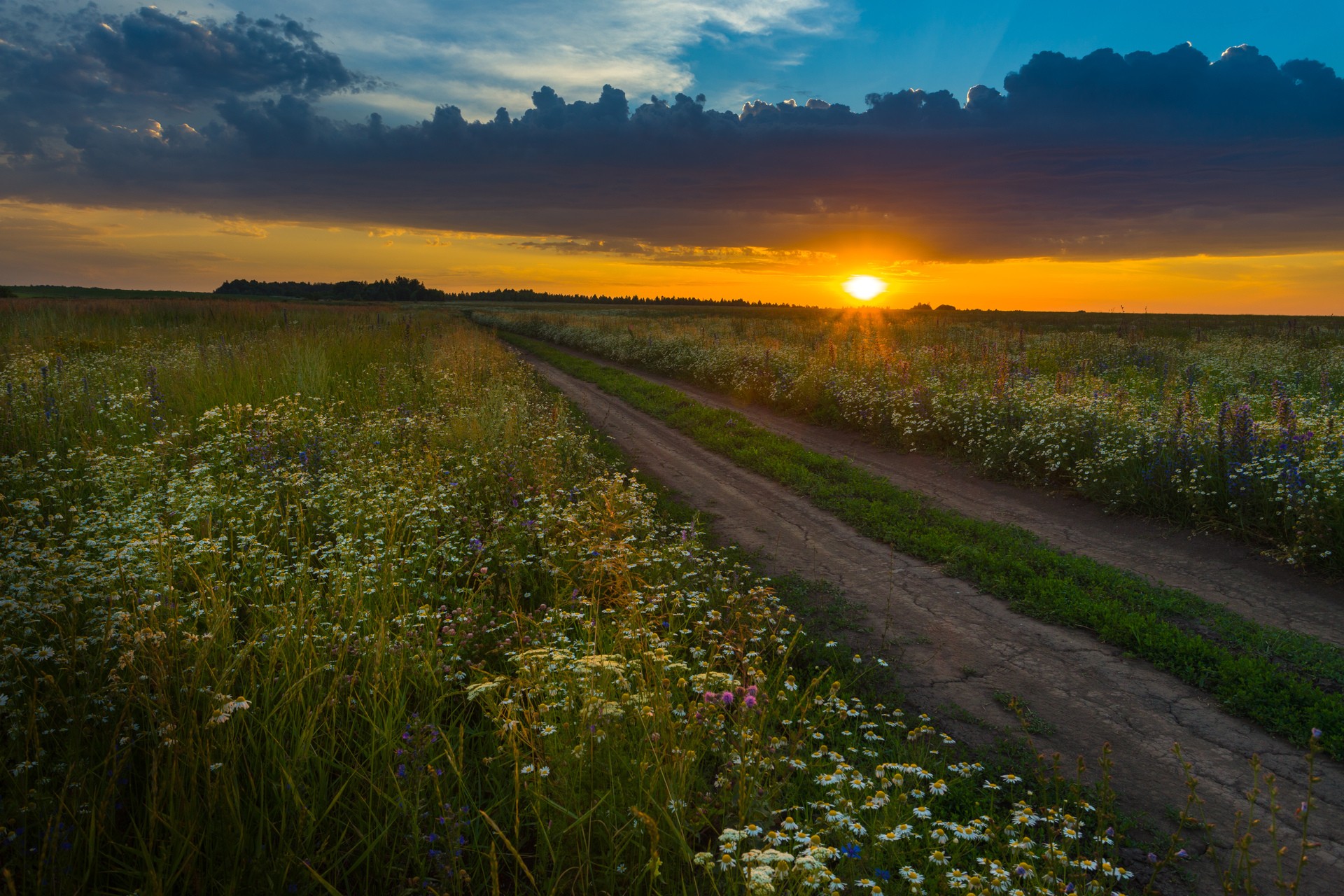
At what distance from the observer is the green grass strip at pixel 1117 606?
4.28m

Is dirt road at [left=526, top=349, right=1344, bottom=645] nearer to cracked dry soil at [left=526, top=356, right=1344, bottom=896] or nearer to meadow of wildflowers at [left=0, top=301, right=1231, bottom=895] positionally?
cracked dry soil at [left=526, top=356, right=1344, bottom=896]

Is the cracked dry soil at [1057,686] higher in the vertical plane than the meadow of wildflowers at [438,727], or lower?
lower

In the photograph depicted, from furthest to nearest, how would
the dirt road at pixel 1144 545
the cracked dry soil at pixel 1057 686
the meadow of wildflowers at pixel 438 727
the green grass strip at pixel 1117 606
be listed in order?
1. the dirt road at pixel 1144 545
2. the green grass strip at pixel 1117 606
3. the cracked dry soil at pixel 1057 686
4. the meadow of wildflowers at pixel 438 727

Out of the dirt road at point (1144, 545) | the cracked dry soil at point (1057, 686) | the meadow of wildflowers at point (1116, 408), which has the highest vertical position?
the meadow of wildflowers at point (1116, 408)

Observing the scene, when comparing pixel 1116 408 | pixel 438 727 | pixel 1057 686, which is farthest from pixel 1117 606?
pixel 1116 408

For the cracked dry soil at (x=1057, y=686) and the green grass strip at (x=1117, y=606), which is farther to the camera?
the green grass strip at (x=1117, y=606)

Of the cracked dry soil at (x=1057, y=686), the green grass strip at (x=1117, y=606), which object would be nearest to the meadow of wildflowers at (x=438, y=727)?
the cracked dry soil at (x=1057, y=686)

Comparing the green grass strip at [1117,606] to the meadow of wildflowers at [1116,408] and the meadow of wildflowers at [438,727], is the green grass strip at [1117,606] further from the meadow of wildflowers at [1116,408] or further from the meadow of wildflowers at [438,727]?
the meadow of wildflowers at [438,727]

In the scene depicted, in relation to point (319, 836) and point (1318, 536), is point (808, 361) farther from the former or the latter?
point (319, 836)

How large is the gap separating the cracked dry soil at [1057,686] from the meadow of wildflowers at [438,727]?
54 centimetres

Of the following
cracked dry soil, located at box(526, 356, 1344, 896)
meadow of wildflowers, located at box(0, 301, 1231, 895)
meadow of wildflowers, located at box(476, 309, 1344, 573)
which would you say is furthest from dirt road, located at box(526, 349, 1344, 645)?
meadow of wildflowers, located at box(0, 301, 1231, 895)

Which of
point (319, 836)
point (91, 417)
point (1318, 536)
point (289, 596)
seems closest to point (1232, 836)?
point (319, 836)

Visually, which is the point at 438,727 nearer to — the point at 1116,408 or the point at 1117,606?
the point at 1117,606

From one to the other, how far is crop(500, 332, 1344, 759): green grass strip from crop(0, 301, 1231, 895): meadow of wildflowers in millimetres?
2048
